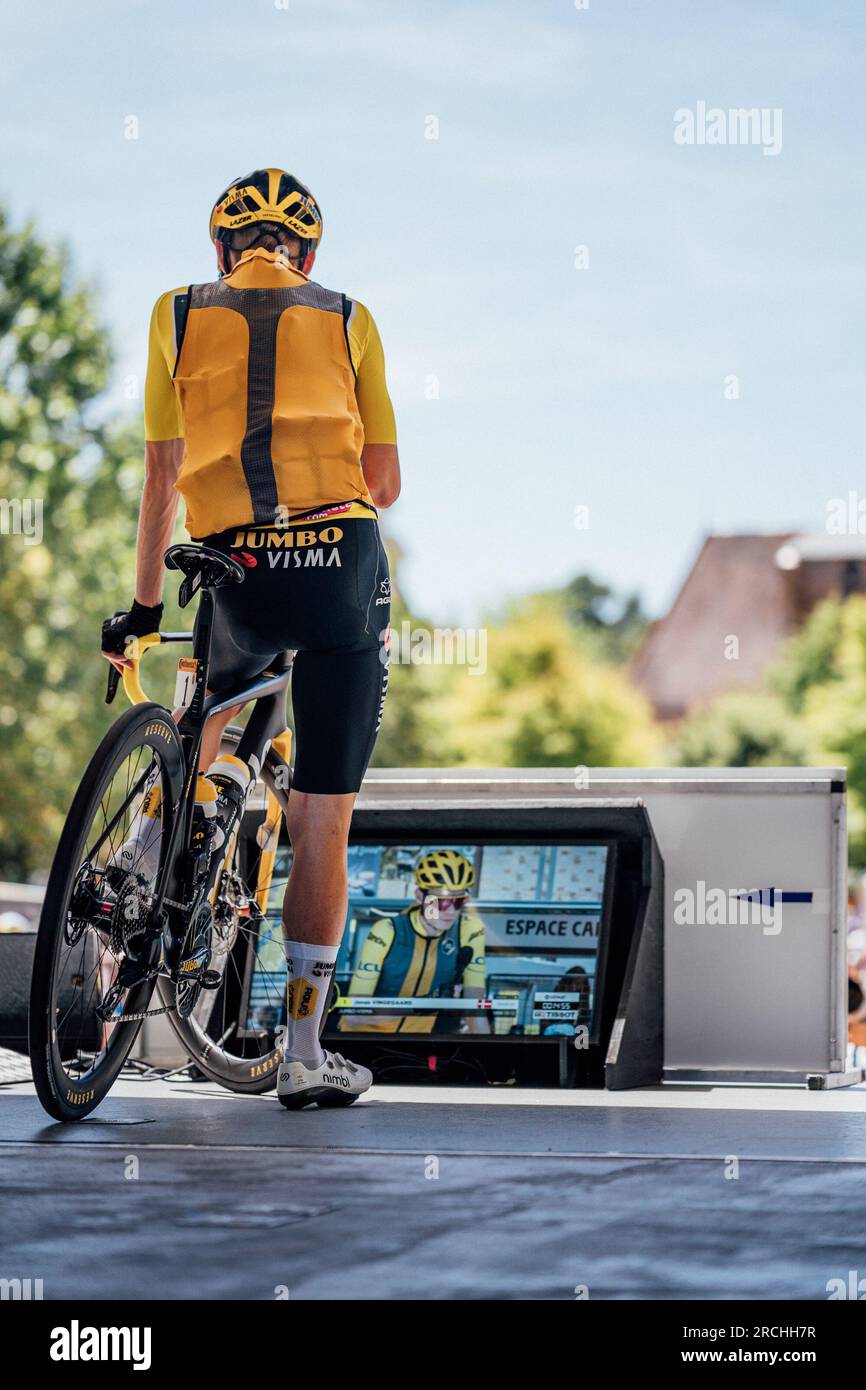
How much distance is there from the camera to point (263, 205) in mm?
4453

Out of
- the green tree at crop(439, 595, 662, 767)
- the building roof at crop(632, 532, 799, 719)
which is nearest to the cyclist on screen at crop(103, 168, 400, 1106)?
the green tree at crop(439, 595, 662, 767)

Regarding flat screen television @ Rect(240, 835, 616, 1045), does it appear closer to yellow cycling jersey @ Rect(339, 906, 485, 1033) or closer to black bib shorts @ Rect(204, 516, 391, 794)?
yellow cycling jersey @ Rect(339, 906, 485, 1033)

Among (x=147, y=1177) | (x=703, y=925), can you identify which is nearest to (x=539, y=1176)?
(x=147, y=1177)

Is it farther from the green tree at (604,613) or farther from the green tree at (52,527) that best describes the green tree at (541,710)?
the green tree at (604,613)

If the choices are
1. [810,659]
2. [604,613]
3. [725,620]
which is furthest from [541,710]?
[604,613]

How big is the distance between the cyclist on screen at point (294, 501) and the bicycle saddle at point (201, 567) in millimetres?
118

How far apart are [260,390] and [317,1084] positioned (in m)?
1.66

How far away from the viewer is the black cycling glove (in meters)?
4.34

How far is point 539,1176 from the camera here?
2840mm

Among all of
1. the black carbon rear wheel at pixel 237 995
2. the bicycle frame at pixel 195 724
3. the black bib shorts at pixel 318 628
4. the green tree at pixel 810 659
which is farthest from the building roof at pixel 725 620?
the black bib shorts at pixel 318 628

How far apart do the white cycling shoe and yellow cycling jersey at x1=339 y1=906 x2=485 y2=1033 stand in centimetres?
107
